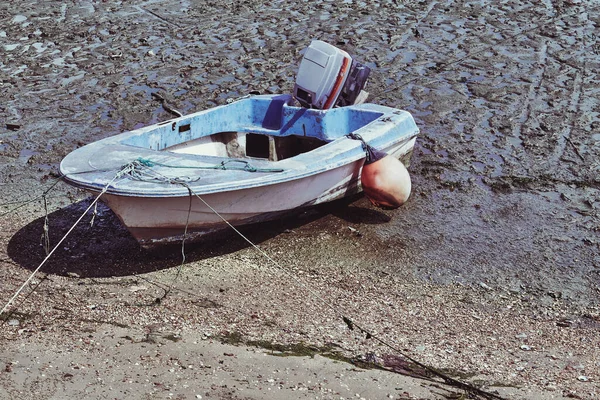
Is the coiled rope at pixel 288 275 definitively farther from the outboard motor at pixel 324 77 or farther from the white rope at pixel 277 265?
the outboard motor at pixel 324 77

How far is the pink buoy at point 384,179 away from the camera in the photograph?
8.13 m

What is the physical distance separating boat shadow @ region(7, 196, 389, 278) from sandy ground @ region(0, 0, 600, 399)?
0.07 ft

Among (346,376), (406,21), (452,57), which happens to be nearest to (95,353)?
(346,376)

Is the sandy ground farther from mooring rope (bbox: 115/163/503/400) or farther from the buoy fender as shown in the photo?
the buoy fender

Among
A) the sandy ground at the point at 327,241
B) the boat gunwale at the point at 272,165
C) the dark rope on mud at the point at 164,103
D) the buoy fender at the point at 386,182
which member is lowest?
the dark rope on mud at the point at 164,103

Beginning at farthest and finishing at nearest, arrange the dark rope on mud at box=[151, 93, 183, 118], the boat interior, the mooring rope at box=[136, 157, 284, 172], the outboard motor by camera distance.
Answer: the dark rope on mud at box=[151, 93, 183, 118], the outboard motor, the boat interior, the mooring rope at box=[136, 157, 284, 172]

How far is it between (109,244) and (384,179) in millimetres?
2497

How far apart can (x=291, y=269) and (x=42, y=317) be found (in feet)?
6.79

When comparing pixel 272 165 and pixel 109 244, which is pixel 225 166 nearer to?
pixel 272 165

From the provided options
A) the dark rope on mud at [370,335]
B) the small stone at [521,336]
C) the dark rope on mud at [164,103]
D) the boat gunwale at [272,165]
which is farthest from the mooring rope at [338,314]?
the dark rope on mud at [164,103]

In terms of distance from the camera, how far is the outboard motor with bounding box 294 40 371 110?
8.94 metres

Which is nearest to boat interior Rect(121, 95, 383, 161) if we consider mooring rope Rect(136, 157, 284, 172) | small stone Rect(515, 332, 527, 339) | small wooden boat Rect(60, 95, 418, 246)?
small wooden boat Rect(60, 95, 418, 246)

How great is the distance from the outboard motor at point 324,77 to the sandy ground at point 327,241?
1093 millimetres

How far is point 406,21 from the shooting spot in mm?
13875
